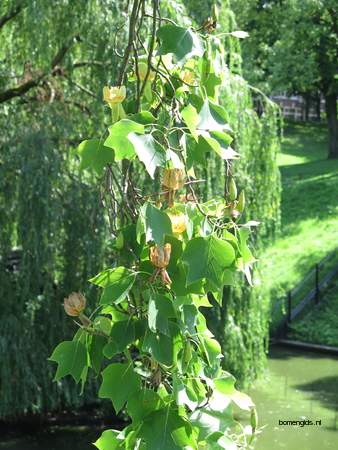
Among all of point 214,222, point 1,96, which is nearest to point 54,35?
point 1,96

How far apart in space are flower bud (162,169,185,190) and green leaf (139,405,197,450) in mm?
424

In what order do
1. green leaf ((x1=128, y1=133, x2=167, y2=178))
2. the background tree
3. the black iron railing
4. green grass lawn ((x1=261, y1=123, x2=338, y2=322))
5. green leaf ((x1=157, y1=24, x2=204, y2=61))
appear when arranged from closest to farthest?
green leaf ((x1=128, y1=133, x2=167, y2=178))
green leaf ((x1=157, y1=24, x2=204, y2=61))
the black iron railing
green grass lawn ((x1=261, y1=123, x2=338, y2=322))
the background tree

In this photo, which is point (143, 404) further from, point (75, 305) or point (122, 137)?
point (122, 137)

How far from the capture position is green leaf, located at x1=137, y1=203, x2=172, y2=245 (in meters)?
1.41

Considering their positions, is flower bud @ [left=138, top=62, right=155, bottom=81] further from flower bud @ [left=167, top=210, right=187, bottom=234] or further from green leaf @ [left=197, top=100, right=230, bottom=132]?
flower bud @ [left=167, top=210, right=187, bottom=234]

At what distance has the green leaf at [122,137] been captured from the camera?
142 centimetres

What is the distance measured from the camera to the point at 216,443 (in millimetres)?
1578

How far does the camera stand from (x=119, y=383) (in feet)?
5.13

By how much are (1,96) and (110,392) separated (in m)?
6.58

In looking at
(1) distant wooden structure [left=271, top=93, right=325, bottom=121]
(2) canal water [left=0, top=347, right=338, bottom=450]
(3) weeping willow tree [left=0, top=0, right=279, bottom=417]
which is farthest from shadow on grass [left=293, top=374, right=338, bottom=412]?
(1) distant wooden structure [left=271, top=93, right=325, bottom=121]

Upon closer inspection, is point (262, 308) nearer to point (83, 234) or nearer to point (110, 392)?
point (83, 234)

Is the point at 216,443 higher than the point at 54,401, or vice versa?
the point at 216,443

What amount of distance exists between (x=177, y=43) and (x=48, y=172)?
19.3 feet

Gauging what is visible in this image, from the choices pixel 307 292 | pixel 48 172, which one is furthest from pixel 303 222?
pixel 48 172
